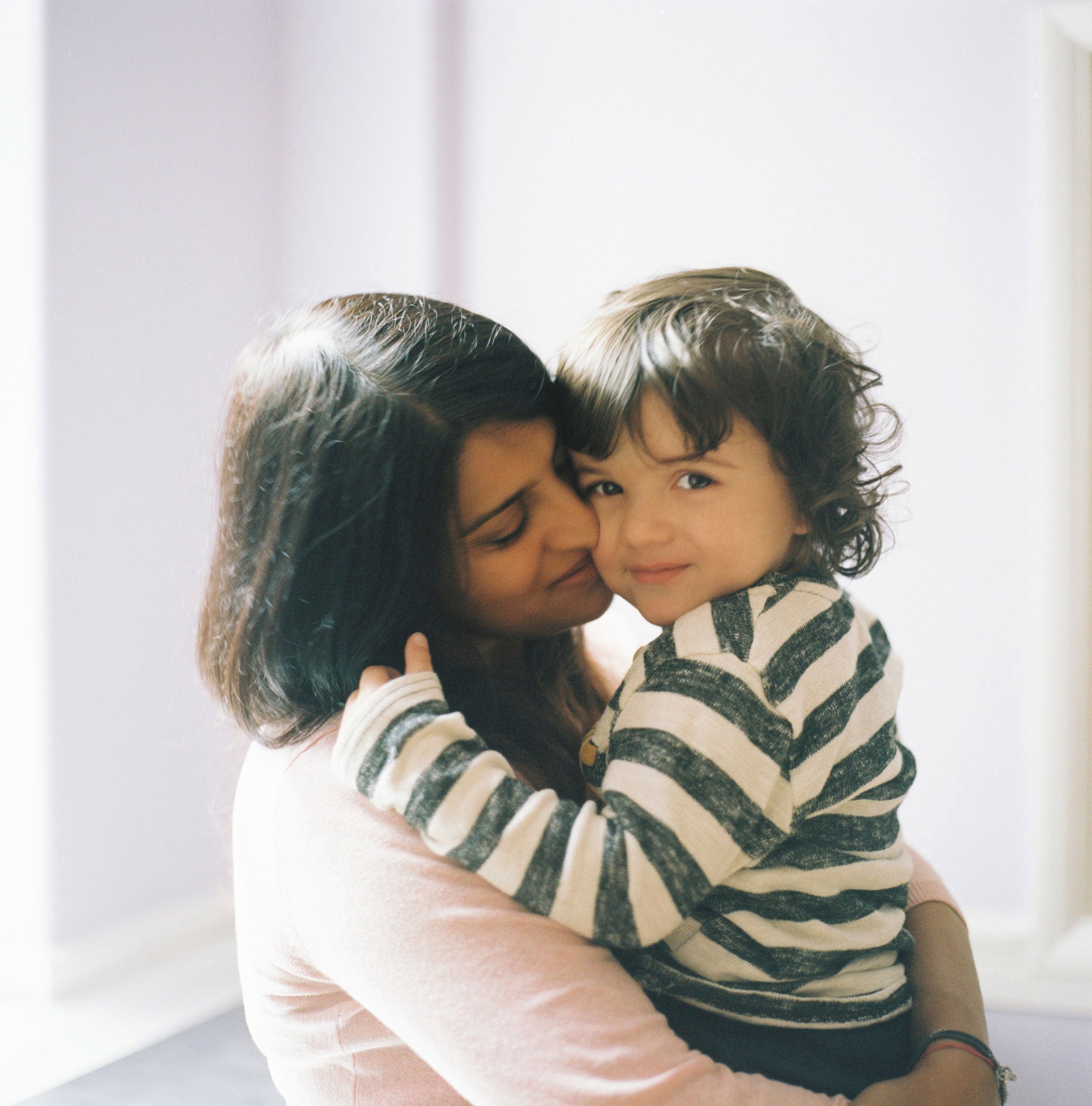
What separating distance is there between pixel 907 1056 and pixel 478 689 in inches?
20.4

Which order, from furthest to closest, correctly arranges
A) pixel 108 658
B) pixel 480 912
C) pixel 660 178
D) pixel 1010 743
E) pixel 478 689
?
pixel 660 178 → pixel 1010 743 → pixel 108 658 → pixel 478 689 → pixel 480 912

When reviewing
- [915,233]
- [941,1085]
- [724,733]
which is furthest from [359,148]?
[941,1085]

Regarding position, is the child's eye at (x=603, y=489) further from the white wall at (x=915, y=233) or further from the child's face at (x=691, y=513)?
the white wall at (x=915, y=233)

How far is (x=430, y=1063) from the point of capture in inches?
27.9

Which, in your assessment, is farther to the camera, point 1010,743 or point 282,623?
point 1010,743

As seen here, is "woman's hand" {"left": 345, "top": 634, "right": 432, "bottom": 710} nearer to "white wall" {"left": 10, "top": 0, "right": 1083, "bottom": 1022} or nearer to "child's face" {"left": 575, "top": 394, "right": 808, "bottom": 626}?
"child's face" {"left": 575, "top": 394, "right": 808, "bottom": 626}

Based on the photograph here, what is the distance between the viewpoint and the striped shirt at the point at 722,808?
73 centimetres

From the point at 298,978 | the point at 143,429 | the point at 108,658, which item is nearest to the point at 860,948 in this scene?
the point at 298,978

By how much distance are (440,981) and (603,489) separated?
49 cm

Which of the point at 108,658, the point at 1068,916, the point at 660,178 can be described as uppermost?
the point at 660,178

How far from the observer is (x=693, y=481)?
3.04 feet

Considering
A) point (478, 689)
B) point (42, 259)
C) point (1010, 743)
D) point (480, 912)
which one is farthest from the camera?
point (1010, 743)

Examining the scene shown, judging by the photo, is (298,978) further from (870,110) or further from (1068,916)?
(870,110)

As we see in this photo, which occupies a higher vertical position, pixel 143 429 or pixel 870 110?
pixel 870 110
